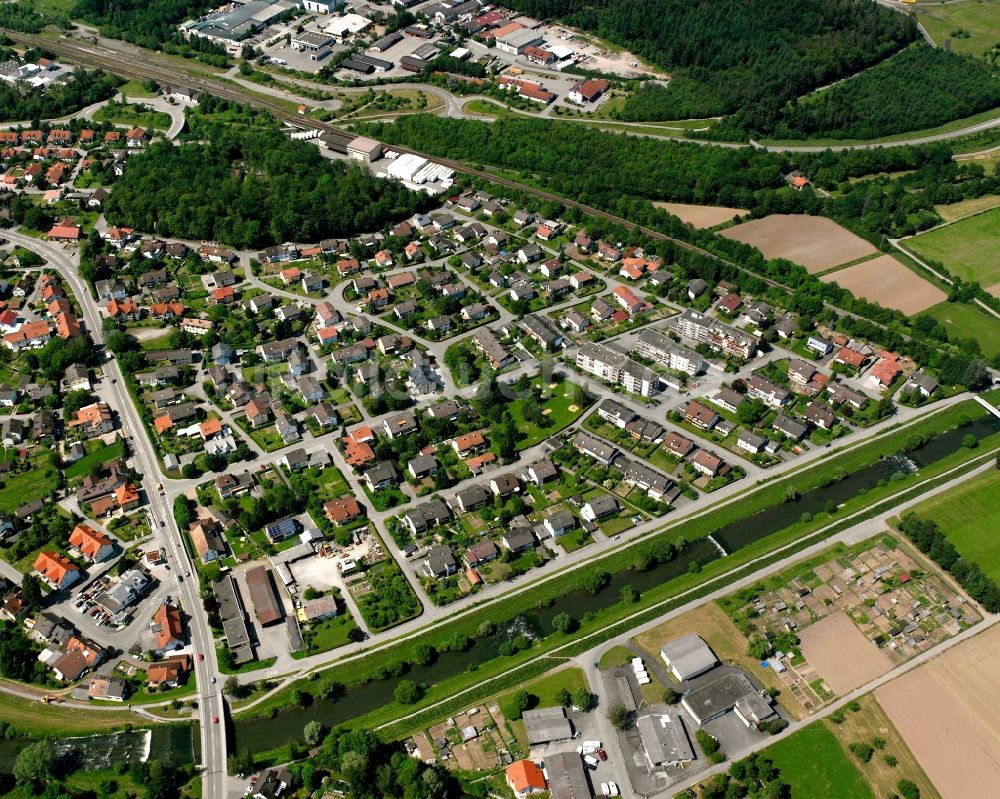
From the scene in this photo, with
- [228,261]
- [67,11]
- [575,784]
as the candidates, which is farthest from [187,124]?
[575,784]

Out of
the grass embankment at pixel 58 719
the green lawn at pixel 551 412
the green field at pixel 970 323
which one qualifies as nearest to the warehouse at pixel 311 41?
the green lawn at pixel 551 412

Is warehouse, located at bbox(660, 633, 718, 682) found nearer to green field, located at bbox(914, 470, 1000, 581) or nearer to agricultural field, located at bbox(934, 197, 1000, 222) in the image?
green field, located at bbox(914, 470, 1000, 581)

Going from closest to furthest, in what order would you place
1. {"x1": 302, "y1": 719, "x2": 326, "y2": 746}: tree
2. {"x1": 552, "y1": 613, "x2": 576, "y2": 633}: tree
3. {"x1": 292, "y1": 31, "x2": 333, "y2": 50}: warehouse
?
1. {"x1": 302, "y1": 719, "x2": 326, "y2": 746}: tree
2. {"x1": 552, "y1": 613, "x2": 576, "y2": 633}: tree
3. {"x1": 292, "y1": 31, "x2": 333, "y2": 50}: warehouse

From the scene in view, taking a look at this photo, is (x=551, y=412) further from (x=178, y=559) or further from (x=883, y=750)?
(x=883, y=750)

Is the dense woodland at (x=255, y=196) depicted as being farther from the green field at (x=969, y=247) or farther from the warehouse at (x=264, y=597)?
the green field at (x=969, y=247)

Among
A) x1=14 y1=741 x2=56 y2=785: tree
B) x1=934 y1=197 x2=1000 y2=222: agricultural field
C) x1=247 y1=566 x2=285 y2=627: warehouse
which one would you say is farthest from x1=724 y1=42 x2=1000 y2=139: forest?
x1=14 y1=741 x2=56 y2=785: tree

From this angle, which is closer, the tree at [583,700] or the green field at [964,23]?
the tree at [583,700]
